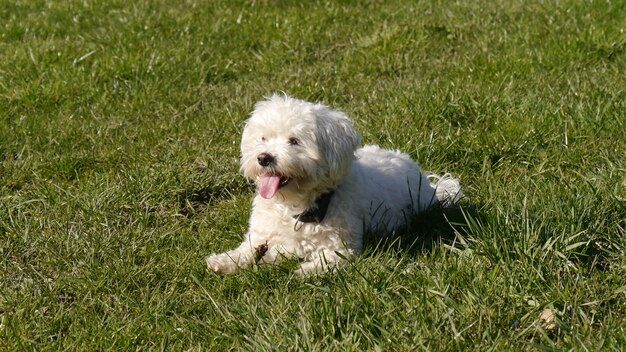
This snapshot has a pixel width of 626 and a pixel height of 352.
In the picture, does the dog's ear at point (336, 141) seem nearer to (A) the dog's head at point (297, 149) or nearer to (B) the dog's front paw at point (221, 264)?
(A) the dog's head at point (297, 149)

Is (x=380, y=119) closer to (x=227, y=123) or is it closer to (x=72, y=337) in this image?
(x=227, y=123)

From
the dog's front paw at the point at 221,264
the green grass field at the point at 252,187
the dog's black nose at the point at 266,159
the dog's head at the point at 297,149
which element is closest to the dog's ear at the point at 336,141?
the dog's head at the point at 297,149

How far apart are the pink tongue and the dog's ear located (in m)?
0.30

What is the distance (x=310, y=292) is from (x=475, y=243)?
33.1 inches

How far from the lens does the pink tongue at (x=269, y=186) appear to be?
4.70 metres

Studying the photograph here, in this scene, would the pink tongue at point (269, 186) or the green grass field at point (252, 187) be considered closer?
the green grass field at point (252, 187)

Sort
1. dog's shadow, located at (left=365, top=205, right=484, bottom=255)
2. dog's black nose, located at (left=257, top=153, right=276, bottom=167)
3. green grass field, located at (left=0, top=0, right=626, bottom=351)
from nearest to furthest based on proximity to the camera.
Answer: green grass field, located at (left=0, top=0, right=626, bottom=351), dog's black nose, located at (left=257, top=153, right=276, bottom=167), dog's shadow, located at (left=365, top=205, right=484, bottom=255)

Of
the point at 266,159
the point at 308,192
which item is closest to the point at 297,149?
the point at 266,159

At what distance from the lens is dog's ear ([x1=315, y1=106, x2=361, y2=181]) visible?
15.5 ft

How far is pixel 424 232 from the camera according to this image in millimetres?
5051

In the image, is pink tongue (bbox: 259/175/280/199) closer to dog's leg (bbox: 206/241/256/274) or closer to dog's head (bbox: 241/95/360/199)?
dog's head (bbox: 241/95/360/199)

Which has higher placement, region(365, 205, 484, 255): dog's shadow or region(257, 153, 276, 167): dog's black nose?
region(257, 153, 276, 167): dog's black nose

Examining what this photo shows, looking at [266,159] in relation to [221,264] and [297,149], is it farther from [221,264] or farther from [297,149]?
[221,264]

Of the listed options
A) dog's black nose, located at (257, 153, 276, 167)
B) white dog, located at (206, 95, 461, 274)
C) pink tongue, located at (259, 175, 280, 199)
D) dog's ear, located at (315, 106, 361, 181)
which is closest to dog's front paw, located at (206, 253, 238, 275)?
white dog, located at (206, 95, 461, 274)
